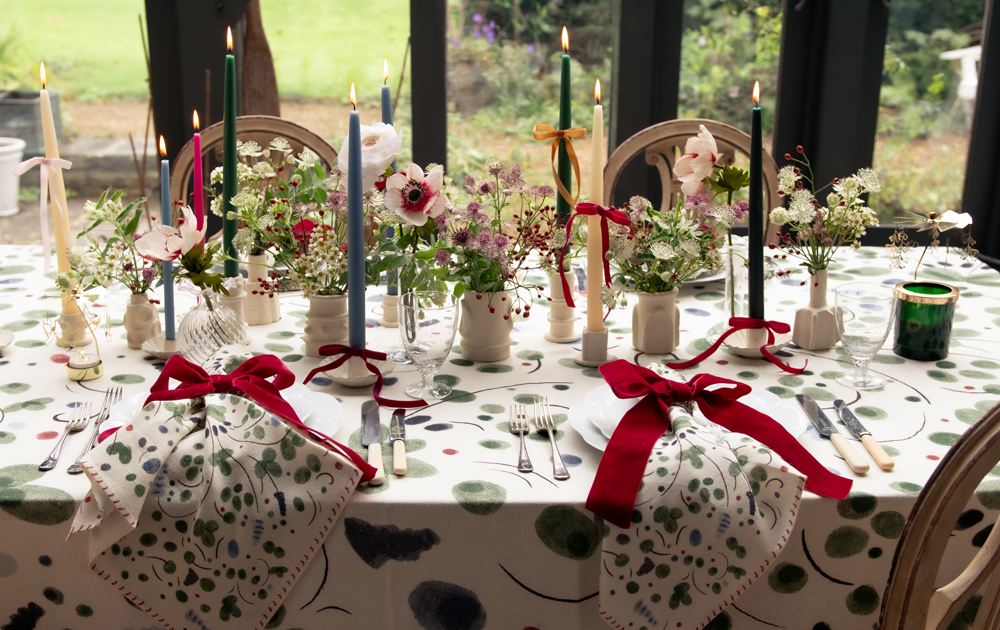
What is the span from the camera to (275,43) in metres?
2.66

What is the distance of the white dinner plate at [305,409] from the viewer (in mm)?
894

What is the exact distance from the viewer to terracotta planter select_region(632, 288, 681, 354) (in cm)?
114

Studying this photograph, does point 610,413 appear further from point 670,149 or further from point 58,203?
point 670,149

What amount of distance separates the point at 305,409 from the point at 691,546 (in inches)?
17.2

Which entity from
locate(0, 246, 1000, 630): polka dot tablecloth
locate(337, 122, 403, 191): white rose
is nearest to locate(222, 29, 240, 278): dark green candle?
locate(337, 122, 403, 191): white rose

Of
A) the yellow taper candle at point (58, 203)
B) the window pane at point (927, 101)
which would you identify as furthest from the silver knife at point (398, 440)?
the window pane at point (927, 101)

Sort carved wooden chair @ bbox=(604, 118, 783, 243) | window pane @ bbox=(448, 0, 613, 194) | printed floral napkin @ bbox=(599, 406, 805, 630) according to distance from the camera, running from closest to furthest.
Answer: printed floral napkin @ bbox=(599, 406, 805, 630) < carved wooden chair @ bbox=(604, 118, 783, 243) < window pane @ bbox=(448, 0, 613, 194)

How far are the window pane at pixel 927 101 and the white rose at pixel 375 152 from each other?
217cm

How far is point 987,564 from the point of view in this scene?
0.66 m

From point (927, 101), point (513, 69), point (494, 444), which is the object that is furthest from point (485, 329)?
point (927, 101)

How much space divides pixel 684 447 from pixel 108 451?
54 centimetres

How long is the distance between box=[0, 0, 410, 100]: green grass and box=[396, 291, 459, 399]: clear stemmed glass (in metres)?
1.85

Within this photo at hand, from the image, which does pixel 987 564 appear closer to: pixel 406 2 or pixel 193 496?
pixel 193 496

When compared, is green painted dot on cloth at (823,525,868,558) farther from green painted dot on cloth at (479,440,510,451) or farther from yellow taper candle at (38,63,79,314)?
yellow taper candle at (38,63,79,314)
